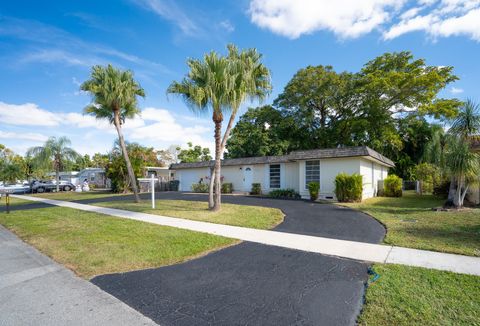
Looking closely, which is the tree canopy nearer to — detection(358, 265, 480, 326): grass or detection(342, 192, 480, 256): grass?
detection(342, 192, 480, 256): grass

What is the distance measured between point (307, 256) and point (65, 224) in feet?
27.1

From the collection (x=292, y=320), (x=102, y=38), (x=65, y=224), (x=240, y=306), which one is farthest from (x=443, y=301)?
(x=102, y=38)

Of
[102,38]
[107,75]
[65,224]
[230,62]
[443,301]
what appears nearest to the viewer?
[443,301]

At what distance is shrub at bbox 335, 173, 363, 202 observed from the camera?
1345cm

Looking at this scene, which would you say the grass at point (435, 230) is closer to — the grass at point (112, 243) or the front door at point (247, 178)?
the grass at point (112, 243)

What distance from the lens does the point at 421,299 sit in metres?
3.25

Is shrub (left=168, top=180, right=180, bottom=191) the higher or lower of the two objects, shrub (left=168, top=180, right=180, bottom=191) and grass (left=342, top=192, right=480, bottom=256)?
the higher

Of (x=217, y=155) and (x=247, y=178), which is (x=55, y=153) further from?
(x=217, y=155)

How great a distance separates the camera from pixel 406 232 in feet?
22.2

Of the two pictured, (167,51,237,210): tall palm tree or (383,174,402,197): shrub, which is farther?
(383,174,402,197): shrub

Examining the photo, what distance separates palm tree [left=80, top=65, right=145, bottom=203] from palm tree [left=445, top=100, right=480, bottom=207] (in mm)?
15257

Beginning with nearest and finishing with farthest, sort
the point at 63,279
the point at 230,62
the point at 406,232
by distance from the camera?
the point at 63,279 < the point at 406,232 < the point at 230,62

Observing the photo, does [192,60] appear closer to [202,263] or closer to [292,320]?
[202,263]

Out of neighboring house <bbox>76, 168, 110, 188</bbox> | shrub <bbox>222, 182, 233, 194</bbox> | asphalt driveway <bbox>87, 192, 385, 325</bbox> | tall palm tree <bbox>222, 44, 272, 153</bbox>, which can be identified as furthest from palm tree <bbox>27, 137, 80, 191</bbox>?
asphalt driveway <bbox>87, 192, 385, 325</bbox>
